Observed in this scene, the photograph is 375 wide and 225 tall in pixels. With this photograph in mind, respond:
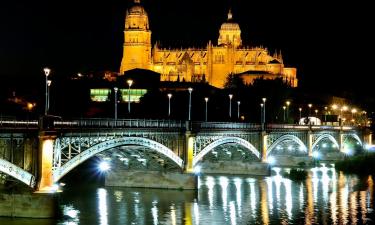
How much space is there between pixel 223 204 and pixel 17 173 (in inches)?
824

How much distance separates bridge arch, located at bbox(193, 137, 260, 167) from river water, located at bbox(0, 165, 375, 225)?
2640 millimetres

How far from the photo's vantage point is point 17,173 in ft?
140

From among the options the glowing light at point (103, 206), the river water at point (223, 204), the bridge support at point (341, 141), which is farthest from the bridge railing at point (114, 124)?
the bridge support at point (341, 141)

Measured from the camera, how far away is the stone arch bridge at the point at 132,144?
43.7 m

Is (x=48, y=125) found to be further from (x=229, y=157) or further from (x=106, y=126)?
(x=229, y=157)

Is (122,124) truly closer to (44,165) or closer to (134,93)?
(44,165)

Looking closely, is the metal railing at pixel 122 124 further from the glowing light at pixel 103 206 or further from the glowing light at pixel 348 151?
the glowing light at pixel 348 151

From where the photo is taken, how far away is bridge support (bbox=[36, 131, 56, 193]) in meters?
43.8

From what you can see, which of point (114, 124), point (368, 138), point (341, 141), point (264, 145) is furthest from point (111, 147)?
point (368, 138)

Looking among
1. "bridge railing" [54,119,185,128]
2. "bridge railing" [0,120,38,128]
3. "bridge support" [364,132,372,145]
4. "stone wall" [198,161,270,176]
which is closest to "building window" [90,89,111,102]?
"bridge support" [364,132,372,145]

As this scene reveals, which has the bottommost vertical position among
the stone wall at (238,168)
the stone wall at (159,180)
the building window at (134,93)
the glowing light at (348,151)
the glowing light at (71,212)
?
the glowing light at (71,212)

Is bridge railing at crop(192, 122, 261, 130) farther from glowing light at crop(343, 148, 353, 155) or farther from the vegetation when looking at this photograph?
glowing light at crop(343, 148, 353, 155)

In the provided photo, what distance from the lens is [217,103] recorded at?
6004 inches

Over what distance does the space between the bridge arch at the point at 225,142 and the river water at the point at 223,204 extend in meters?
2.64
